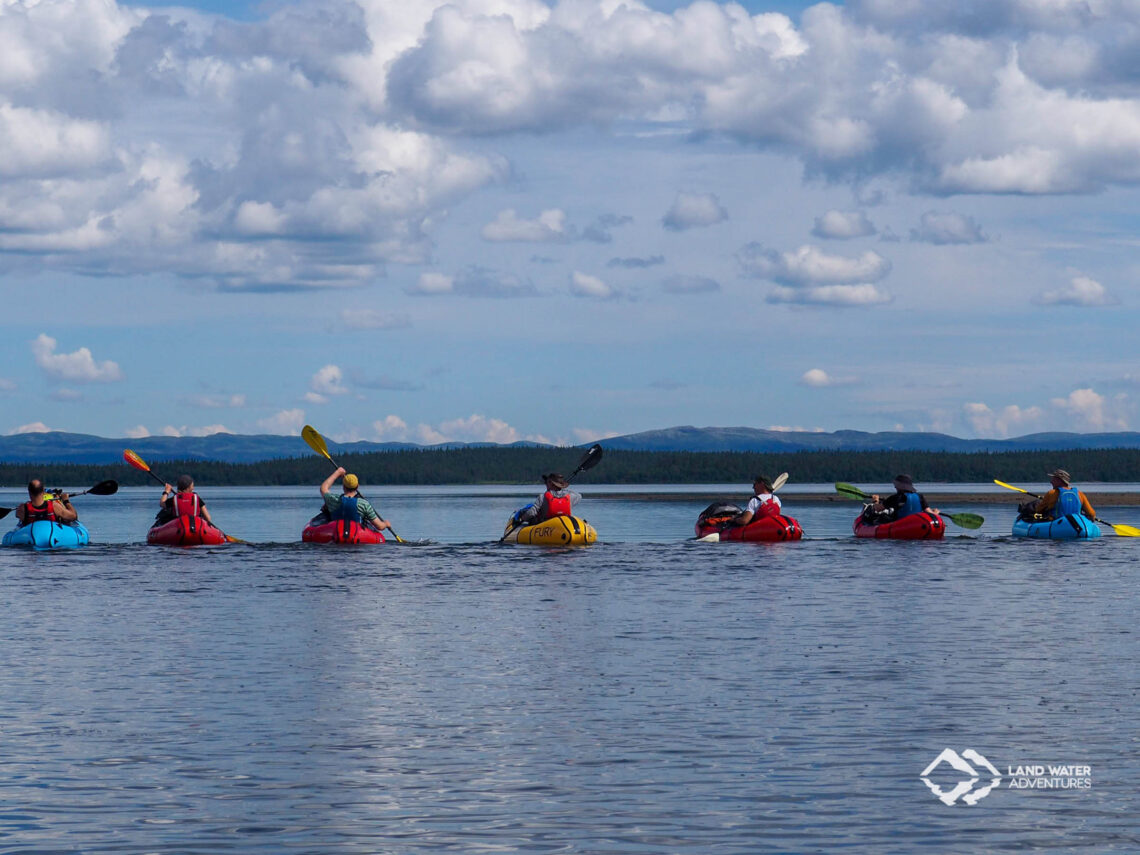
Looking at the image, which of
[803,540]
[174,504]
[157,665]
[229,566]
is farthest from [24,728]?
[803,540]

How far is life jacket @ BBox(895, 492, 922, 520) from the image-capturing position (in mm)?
42378

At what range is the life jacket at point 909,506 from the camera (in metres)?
42.4

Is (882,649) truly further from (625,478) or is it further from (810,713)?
(625,478)

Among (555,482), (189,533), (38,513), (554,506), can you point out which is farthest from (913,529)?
(38,513)

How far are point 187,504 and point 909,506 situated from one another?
1993 centimetres

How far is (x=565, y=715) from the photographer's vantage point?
14273mm

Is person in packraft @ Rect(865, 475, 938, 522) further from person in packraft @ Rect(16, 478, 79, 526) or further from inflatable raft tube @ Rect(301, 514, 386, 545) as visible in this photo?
person in packraft @ Rect(16, 478, 79, 526)

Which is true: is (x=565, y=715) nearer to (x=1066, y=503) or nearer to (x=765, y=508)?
(x=765, y=508)

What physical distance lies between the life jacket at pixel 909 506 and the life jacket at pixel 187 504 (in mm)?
19496

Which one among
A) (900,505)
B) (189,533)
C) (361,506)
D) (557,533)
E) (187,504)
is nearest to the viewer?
(361,506)

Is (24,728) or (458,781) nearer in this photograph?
(458,781)

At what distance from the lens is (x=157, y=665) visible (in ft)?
58.4

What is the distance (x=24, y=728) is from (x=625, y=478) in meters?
170

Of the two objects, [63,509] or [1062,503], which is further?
[1062,503]
